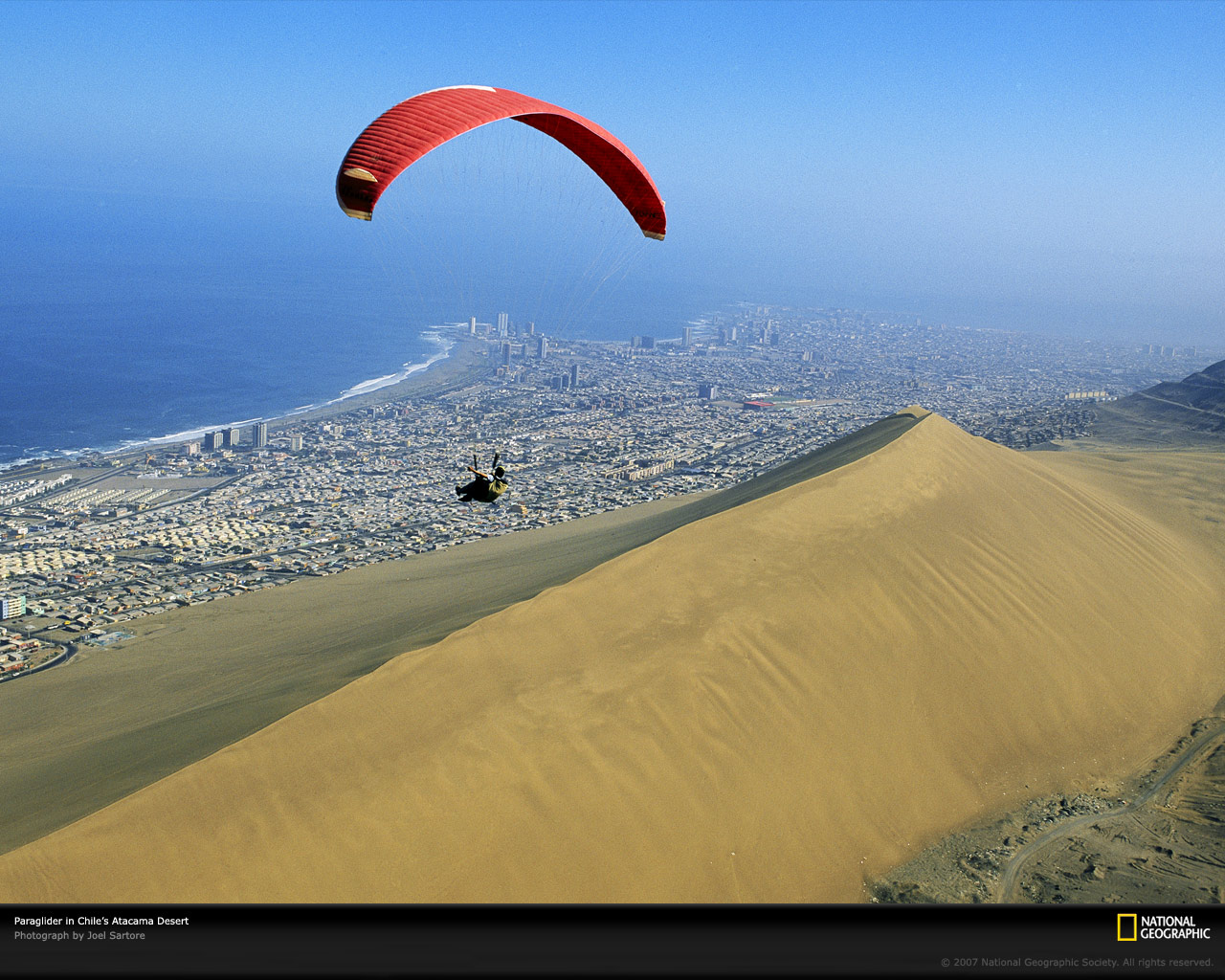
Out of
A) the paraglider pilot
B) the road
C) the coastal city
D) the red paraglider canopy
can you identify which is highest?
the red paraglider canopy

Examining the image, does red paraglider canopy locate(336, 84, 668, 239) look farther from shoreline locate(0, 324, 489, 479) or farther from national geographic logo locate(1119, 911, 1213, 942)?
shoreline locate(0, 324, 489, 479)

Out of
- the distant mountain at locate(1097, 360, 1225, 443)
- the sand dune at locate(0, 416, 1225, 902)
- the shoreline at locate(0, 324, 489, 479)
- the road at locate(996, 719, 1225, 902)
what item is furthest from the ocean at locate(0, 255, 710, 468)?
the distant mountain at locate(1097, 360, 1225, 443)

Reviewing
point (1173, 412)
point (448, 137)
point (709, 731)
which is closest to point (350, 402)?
point (1173, 412)

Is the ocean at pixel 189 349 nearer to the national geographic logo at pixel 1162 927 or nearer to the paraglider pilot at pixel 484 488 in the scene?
the paraglider pilot at pixel 484 488

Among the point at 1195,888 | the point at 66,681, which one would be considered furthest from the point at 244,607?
the point at 1195,888

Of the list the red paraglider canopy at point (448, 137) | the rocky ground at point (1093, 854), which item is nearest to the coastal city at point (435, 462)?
the red paraglider canopy at point (448, 137)

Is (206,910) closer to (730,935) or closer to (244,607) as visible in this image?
(730,935)

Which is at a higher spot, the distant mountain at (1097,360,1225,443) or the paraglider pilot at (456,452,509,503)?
the paraglider pilot at (456,452,509,503)
